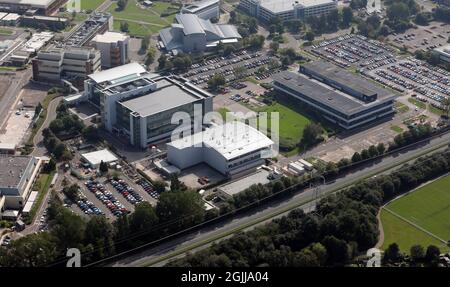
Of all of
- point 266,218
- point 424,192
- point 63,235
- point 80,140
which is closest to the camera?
point 63,235

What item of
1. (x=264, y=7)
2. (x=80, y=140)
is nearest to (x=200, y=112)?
(x=80, y=140)

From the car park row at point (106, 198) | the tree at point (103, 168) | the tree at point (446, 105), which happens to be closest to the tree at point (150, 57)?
the tree at point (103, 168)

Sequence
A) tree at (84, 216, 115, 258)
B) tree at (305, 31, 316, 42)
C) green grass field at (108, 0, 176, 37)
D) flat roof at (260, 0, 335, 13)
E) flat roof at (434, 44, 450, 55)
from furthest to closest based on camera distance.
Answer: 1. flat roof at (260, 0, 335, 13)
2. green grass field at (108, 0, 176, 37)
3. tree at (305, 31, 316, 42)
4. flat roof at (434, 44, 450, 55)
5. tree at (84, 216, 115, 258)

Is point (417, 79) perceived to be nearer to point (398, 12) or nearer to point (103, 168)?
point (398, 12)

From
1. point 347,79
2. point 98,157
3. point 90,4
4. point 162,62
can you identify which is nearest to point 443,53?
point 347,79

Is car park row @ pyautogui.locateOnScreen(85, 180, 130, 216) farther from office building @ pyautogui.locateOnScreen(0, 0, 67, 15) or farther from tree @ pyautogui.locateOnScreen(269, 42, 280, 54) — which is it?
office building @ pyautogui.locateOnScreen(0, 0, 67, 15)

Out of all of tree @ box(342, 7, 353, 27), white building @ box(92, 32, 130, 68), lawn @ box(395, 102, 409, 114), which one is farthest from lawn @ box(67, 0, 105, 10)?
lawn @ box(395, 102, 409, 114)
